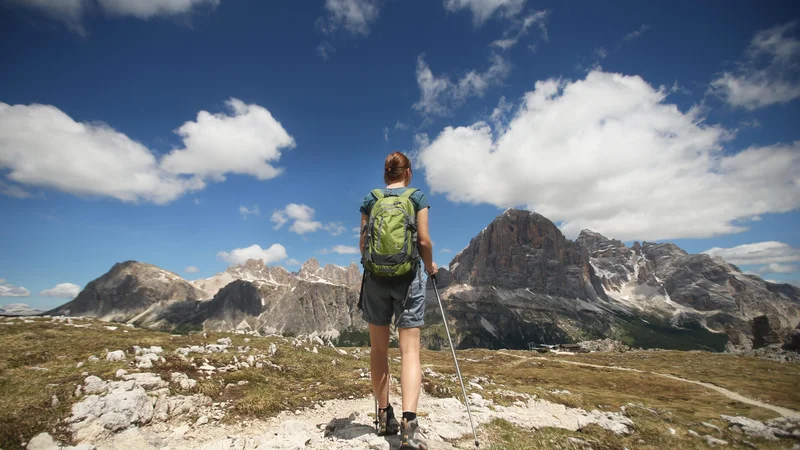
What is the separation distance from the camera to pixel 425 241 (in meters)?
6.06

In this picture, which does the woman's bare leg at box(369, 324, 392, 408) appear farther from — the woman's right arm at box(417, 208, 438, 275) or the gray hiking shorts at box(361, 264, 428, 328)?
the woman's right arm at box(417, 208, 438, 275)

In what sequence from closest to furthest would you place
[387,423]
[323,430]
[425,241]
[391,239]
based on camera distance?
[391,239], [425,241], [387,423], [323,430]

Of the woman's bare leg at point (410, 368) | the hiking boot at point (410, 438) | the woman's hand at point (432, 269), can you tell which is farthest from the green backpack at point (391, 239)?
the hiking boot at point (410, 438)

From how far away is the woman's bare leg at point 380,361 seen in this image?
20.0ft

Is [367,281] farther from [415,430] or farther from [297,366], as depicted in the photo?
[297,366]

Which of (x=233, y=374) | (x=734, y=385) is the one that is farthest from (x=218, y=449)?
(x=734, y=385)

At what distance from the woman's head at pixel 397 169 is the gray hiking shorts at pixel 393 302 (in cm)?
198

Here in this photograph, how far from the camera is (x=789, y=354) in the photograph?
7244 centimetres

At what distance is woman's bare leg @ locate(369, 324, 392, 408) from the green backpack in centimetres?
118

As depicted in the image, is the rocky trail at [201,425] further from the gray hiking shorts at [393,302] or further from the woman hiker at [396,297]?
the gray hiking shorts at [393,302]

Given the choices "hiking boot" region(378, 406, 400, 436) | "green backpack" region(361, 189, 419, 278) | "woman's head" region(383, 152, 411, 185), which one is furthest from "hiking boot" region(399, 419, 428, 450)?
"woman's head" region(383, 152, 411, 185)

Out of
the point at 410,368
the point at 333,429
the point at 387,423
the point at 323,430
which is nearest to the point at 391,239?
the point at 410,368

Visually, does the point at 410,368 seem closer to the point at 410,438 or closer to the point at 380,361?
the point at 380,361

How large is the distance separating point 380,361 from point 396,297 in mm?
1447
